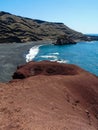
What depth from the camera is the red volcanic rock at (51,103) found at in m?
23.5

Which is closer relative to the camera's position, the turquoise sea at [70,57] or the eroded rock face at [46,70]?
the eroded rock face at [46,70]

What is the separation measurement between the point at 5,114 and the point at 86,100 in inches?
560

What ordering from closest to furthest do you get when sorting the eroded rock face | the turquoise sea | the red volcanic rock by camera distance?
the red volcanic rock
the eroded rock face
the turquoise sea

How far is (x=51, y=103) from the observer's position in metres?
29.6

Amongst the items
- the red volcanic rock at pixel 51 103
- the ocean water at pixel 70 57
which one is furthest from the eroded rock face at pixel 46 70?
the ocean water at pixel 70 57

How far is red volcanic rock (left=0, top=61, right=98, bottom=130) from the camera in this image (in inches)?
925

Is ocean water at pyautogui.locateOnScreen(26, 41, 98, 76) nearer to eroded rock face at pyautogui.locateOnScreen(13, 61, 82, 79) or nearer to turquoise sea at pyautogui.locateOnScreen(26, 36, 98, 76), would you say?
turquoise sea at pyautogui.locateOnScreen(26, 36, 98, 76)

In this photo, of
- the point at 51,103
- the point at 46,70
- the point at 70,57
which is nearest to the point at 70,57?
the point at 70,57

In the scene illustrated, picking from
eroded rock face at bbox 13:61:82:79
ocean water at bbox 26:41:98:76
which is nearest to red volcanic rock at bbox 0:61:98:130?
eroded rock face at bbox 13:61:82:79

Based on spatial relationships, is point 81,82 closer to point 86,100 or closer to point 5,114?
point 86,100

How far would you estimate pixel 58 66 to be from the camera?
48156 mm

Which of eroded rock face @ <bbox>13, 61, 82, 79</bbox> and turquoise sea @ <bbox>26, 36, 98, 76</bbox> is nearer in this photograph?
eroded rock face @ <bbox>13, 61, 82, 79</bbox>

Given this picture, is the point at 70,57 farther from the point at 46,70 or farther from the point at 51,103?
the point at 51,103

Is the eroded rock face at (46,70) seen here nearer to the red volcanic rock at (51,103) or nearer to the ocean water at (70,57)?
the red volcanic rock at (51,103)
